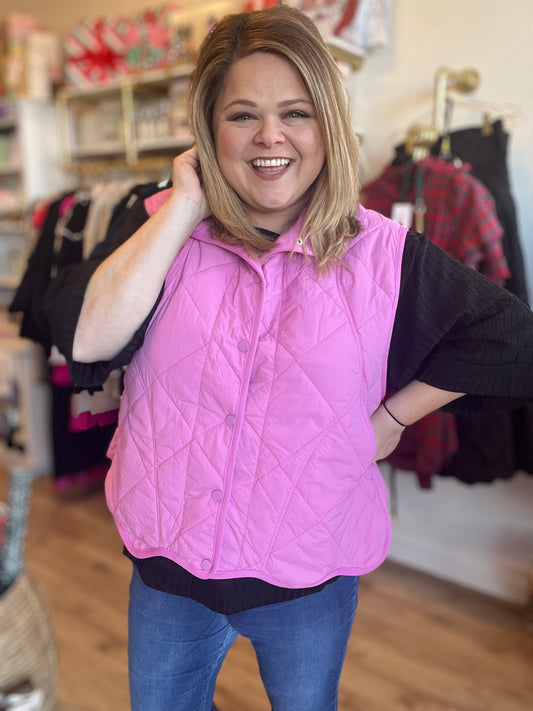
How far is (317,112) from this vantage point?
897 millimetres

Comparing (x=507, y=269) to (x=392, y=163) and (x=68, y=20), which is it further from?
(x=68, y=20)

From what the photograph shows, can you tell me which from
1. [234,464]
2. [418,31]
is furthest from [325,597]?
[418,31]

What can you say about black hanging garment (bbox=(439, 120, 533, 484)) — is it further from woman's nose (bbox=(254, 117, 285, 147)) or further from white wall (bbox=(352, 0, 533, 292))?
woman's nose (bbox=(254, 117, 285, 147))

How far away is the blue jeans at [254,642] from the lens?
976 millimetres

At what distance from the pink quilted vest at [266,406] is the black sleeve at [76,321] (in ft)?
0.20

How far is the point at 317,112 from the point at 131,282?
0.37 m

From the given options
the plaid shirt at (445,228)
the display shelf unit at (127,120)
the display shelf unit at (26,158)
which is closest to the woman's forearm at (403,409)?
the plaid shirt at (445,228)

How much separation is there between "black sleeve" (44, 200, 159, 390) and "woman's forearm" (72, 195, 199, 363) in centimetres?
1

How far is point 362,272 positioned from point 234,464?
347mm

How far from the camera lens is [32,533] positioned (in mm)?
2805

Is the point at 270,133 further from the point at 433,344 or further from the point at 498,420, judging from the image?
the point at 498,420

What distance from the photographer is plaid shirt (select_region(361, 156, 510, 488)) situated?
1.84 metres

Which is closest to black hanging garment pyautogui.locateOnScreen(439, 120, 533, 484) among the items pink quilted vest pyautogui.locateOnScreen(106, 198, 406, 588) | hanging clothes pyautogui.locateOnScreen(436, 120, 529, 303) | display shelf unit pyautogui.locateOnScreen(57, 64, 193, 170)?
hanging clothes pyautogui.locateOnScreen(436, 120, 529, 303)

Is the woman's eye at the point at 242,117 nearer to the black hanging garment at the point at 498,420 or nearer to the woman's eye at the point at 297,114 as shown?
the woman's eye at the point at 297,114
